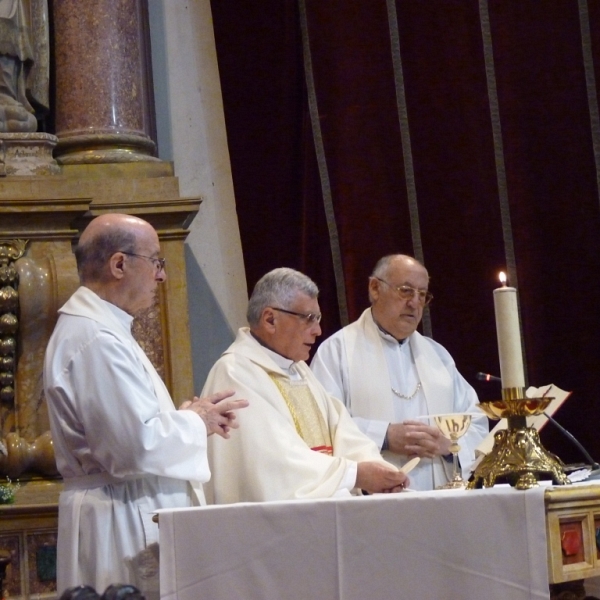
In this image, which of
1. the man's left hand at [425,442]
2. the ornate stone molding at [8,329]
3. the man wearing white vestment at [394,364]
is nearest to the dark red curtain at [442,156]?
the man wearing white vestment at [394,364]

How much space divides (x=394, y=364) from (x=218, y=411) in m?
1.86

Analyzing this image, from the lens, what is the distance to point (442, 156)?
243 inches

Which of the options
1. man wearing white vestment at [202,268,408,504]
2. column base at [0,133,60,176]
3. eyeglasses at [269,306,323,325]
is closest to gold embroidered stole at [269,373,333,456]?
man wearing white vestment at [202,268,408,504]

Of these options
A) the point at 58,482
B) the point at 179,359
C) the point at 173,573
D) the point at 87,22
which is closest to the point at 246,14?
the point at 87,22

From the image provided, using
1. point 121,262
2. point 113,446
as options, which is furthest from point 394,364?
point 113,446

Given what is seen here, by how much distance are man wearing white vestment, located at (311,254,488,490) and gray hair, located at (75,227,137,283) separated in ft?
5.16

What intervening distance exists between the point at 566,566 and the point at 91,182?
333 cm

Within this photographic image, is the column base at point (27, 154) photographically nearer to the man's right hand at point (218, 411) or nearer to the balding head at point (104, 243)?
the balding head at point (104, 243)

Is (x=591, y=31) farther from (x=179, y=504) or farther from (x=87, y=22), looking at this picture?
(x=179, y=504)

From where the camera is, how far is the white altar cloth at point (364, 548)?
254 cm

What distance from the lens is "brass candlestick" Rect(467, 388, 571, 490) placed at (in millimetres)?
2588

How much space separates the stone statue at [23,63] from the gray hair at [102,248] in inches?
73.8

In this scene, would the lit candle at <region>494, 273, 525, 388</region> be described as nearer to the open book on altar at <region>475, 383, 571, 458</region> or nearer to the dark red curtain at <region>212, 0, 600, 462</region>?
the open book on altar at <region>475, 383, 571, 458</region>

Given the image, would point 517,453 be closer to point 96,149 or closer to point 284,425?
point 284,425
